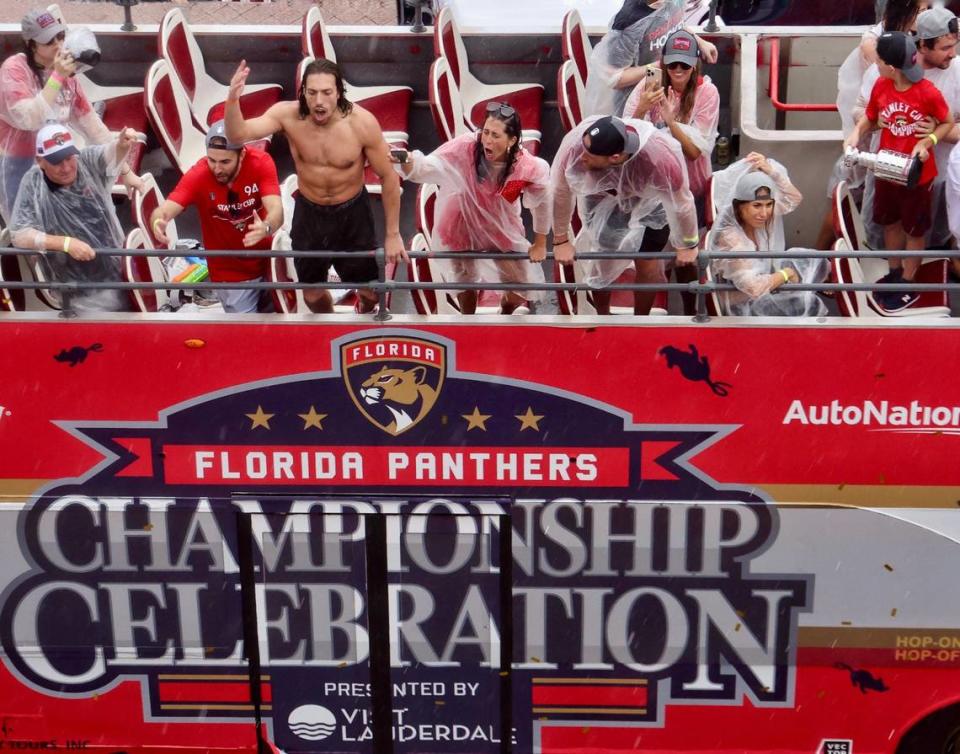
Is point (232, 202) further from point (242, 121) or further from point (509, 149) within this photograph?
point (509, 149)

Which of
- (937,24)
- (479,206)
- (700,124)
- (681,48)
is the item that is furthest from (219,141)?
(937,24)

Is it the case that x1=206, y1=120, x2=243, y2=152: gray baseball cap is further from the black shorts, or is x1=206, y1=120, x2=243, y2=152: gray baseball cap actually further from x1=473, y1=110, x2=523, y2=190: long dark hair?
x1=473, y1=110, x2=523, y2=190: long dark hair

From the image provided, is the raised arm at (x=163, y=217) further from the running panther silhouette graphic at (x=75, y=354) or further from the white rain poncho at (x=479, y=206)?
the white rain poncho at (x=479, y=206)

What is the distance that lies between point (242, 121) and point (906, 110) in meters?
3.23

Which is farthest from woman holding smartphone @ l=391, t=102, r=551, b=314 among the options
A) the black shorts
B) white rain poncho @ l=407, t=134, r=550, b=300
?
the black shorts

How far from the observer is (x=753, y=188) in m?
6.08

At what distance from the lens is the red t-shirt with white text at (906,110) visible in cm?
664

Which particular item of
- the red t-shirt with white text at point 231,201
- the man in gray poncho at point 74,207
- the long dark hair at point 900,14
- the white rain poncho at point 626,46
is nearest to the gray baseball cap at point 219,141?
the red t-shirt with white text at point 231,201

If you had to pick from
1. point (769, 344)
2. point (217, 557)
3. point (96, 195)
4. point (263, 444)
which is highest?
point (96, 195)

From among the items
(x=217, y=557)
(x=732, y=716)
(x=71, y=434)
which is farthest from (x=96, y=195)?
(x=732, y=716)

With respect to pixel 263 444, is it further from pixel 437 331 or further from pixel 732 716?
pixel 732 716

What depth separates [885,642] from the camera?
19.0 feet

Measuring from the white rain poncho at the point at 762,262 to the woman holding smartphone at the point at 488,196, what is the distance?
818 millimetres

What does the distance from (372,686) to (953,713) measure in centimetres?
257
